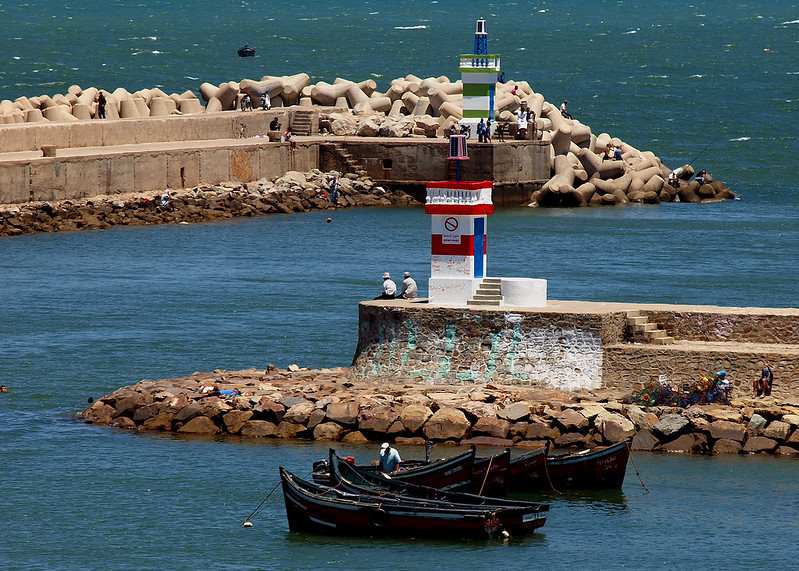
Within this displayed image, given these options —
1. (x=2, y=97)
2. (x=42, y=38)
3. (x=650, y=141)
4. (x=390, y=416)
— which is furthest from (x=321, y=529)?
(x=42, y=38)

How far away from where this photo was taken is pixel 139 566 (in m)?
20.8

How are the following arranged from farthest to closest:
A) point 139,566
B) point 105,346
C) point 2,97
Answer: point 2,97
point 105,346
point 139,566

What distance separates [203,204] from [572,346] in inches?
1310

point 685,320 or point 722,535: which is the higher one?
point 685,320

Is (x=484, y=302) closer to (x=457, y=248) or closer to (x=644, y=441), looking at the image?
(x=457, y=248)

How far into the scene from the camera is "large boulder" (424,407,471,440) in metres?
25.2

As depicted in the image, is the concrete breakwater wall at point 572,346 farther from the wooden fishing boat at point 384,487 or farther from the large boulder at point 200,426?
the wooden fishing boat at point 384,487

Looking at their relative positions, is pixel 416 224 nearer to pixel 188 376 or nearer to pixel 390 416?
pixel 188 376

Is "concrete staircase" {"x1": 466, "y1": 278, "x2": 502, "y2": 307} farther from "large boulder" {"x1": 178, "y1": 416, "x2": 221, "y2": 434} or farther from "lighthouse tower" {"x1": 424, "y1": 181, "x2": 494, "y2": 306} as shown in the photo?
"large boulder" {"x1": 178, "y1": 416, "x2": 221, "y2": 434}

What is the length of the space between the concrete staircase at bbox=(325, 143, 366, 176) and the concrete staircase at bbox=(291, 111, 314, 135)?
3494mm

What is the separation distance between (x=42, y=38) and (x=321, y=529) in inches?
5015

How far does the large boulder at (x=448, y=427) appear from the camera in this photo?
82.7 feet

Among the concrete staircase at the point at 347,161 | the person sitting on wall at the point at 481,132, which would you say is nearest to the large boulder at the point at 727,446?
the person sitting on wall at the point at 481,132

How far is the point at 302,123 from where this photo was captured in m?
67.6
